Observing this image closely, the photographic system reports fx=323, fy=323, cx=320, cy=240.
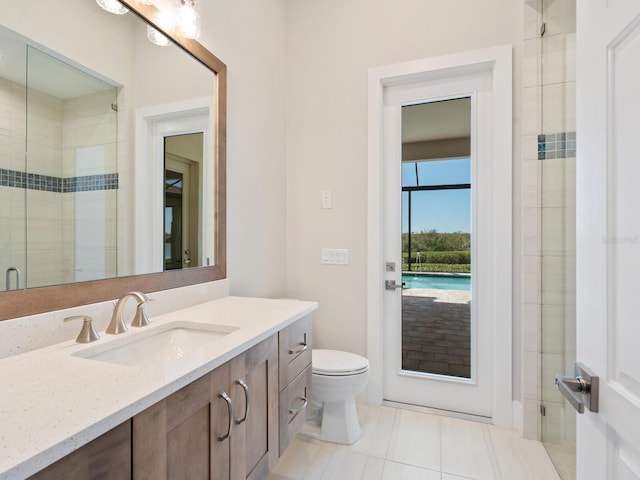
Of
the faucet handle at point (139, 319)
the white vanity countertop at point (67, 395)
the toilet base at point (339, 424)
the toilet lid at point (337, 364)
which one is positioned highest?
the faucet handle at point (139, 319)

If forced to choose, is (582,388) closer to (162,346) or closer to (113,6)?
(162,346)

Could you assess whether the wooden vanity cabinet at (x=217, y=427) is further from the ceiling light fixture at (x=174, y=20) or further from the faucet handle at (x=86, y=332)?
the ceiling light fixture at (x=174, y=20)

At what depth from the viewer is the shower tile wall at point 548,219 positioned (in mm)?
1544

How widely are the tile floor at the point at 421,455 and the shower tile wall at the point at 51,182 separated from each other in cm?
136

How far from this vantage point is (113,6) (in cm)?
117

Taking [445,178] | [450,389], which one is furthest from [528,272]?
[450,389]

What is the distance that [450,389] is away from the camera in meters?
2.16

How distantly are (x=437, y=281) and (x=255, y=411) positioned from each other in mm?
1591

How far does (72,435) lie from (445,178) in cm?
223

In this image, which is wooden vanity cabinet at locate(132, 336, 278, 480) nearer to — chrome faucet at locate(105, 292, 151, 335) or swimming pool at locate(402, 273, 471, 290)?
chrome faucet at locate(105, 292, 151, 335)

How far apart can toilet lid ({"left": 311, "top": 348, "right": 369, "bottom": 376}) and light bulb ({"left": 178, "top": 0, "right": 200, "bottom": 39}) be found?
1.74 m

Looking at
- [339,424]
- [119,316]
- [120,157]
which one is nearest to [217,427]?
[119,316]

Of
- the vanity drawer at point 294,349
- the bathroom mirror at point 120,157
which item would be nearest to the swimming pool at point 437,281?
the vanity drawer at point 294,349

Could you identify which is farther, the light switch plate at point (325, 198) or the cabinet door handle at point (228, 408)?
the light switch plate at point (325, 198)
